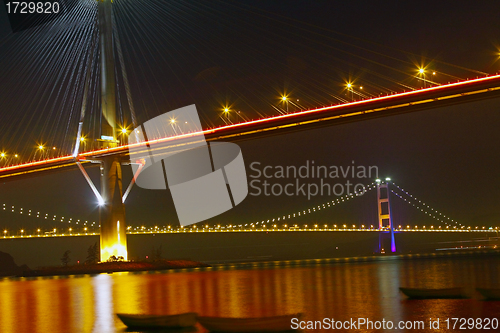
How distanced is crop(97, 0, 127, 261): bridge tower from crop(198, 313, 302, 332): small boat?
23.3 metres

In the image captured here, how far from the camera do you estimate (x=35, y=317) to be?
39.6 ft

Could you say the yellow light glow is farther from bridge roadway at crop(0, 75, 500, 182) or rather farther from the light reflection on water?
the light reflection on water

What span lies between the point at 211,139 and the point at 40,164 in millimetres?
11311

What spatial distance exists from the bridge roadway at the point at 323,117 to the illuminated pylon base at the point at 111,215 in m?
1.09

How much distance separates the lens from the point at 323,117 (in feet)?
87.5

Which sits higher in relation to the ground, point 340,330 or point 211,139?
point 211,139

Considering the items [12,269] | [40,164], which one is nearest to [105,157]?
[40,164]

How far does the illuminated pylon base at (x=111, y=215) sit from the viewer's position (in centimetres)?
3011

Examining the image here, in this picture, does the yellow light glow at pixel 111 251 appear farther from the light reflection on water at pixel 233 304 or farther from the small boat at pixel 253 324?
the small boat at pixel 253 324

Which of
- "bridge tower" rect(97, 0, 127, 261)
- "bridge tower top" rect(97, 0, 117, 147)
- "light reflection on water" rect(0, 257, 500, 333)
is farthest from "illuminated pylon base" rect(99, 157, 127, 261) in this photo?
"light reflection on water" rect(0, 257, 500, 333)

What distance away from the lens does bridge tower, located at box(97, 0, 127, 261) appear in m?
30.0

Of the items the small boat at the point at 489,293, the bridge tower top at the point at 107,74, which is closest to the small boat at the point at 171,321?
the small boat at the point at 489,293

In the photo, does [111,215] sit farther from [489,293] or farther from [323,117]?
[489,293]

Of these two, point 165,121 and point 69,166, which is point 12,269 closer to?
point 69,166
